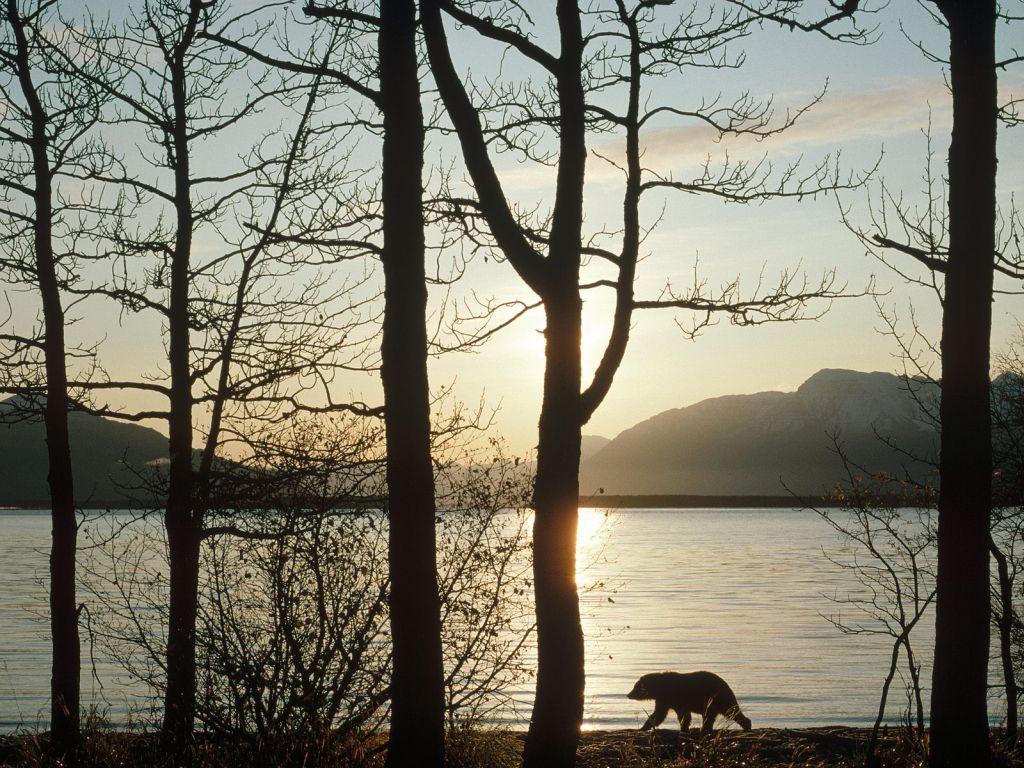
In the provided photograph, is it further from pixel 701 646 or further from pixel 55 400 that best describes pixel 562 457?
pixel 701 646

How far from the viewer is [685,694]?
15.9 m

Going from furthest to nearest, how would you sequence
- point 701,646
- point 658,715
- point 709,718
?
1. point 701,646
2. point 658,715
3. point 709,718

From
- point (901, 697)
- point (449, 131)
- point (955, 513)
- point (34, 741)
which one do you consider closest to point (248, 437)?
point (34, 741)

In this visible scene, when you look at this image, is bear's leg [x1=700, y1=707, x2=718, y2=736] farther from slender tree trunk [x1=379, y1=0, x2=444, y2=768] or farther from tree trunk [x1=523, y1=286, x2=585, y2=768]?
slender tree trunk [x1=379, y1=0, x2=444, y2=768]

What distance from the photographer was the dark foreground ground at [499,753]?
904 centimetres

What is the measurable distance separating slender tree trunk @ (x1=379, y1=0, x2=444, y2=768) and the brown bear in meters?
7.42

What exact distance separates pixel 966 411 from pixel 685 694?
8253 millimetres

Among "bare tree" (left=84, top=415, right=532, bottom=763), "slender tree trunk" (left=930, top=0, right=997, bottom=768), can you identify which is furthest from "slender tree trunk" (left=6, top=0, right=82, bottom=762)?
"slender tree trunk" (left=930, top=0, right=997, bottom=768)

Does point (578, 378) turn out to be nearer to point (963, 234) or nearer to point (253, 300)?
point (963, 234)

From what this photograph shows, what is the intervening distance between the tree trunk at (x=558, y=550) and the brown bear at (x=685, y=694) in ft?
21.0

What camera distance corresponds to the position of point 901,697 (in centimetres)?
2870

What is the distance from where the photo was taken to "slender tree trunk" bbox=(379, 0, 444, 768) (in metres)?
8.59

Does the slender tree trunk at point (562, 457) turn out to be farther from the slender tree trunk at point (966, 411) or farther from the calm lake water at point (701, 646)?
the slender tree trunk at point (966, 411)

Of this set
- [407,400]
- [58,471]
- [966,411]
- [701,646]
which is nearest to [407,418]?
[407,400]
